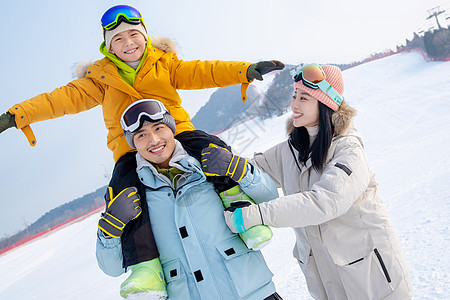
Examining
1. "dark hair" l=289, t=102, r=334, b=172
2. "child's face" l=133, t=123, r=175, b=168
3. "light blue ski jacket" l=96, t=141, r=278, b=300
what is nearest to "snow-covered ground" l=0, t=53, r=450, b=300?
"dark hair" l=289, t=102, r=334, b=172

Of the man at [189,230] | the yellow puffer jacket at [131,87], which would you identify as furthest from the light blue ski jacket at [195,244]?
the yellow puffer jacket at [131,87]

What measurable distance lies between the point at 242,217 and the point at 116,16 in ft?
5.86

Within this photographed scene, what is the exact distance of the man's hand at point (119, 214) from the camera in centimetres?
179

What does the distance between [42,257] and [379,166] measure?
10.3 metres

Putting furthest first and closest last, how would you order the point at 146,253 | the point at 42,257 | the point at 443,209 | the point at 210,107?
the point at 210,107 → the point at 42,257 → the point at 443,209 → the point at 146,253

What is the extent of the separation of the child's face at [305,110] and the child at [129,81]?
0.96ft

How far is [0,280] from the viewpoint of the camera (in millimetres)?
9258

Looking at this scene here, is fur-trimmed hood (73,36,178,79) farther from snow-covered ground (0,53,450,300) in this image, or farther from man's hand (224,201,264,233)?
man's hand (224,201,264,233)

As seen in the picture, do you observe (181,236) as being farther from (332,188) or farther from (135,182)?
(332,188)

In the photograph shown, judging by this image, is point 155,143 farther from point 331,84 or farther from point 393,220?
point 393,220

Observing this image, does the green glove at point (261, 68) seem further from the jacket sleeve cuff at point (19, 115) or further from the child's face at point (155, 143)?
the jacket sleeve cuff at point (19, 115)

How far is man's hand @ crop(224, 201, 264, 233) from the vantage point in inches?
69.2

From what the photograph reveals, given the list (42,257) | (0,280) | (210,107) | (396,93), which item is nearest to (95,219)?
(42,257)

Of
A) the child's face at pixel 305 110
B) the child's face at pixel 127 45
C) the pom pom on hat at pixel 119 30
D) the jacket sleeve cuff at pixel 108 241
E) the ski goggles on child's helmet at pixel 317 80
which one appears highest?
the pom pom on hat at pixel 119 30
